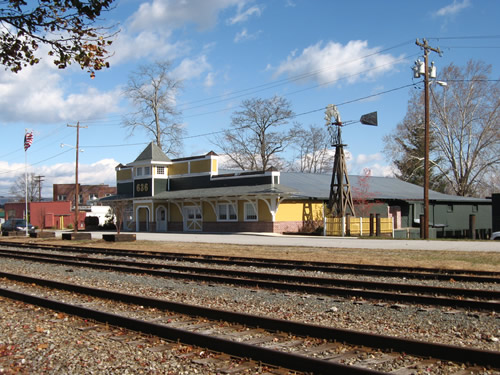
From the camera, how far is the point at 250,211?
3838 centimetres

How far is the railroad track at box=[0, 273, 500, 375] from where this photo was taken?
219 inches

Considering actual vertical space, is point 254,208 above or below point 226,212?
above

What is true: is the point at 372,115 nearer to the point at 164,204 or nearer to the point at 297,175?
the point at 297,175

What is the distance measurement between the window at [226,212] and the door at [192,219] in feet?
7.59

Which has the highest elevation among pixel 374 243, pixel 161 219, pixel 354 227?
pixel 161 219

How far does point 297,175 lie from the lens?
48.7m

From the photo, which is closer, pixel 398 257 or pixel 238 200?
pixel 398 257

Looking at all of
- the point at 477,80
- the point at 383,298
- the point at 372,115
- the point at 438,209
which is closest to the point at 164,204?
the point at 372,115

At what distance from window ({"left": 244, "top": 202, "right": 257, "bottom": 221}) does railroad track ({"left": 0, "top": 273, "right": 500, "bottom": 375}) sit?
28.4 m

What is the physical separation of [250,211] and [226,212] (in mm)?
2490

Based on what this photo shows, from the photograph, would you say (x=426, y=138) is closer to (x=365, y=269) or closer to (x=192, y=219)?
(x=365, y=269)

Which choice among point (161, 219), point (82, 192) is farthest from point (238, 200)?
point (82, 192)

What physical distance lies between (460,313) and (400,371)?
3.46 meters

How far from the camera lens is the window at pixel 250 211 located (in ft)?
124
